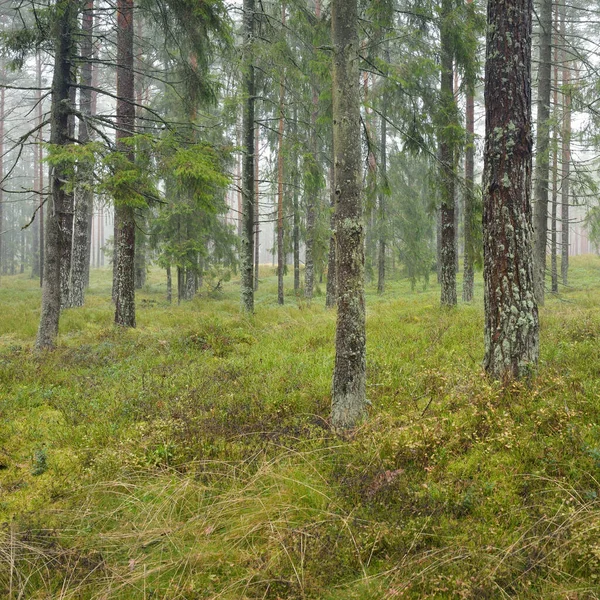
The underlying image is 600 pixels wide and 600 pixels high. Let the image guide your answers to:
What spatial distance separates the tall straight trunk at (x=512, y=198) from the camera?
5246mm

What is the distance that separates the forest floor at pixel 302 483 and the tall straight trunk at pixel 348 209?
417 millimetres

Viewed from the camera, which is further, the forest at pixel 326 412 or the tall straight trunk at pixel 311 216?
the tall straight trunk at pixel 311 216

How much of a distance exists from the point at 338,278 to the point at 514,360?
2442 millimetres

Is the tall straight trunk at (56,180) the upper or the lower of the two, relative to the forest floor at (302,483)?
upper

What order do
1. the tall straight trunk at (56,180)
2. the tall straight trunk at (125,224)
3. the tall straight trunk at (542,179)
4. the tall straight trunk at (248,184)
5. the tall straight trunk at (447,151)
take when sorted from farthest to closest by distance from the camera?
the tall straight trunk at (542,179) < the tall straight trunk at (248,184) < the tall straight trunk at (125,224) < the tall straight trunk at (447,151) < the tall straight trunk at (56,180)

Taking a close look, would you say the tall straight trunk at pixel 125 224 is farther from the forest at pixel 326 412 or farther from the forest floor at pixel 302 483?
the forest floor at pixel 302 483

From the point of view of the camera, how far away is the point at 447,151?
11312 millimetres

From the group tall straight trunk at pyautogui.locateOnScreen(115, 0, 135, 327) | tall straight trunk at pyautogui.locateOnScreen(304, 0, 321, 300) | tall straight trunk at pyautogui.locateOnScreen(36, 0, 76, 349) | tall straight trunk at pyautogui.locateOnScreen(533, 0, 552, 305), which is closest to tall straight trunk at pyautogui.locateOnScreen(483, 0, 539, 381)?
tall straight trunk at pyautogui.locateOnScreen(36, 0, 76, 349)

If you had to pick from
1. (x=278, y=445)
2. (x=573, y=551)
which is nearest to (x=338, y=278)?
(x=278, y=445)

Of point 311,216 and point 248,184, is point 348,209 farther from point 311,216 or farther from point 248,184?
point 311,216

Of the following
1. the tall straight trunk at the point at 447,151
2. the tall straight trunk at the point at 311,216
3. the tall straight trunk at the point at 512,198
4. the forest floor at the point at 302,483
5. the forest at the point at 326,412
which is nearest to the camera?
the forest floor at the point at 302,483

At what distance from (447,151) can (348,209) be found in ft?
25.7

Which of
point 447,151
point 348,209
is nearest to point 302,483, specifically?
point 348,209

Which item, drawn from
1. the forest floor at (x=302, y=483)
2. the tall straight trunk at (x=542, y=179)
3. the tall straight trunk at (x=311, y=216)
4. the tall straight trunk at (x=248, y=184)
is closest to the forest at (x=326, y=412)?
the forest floor at (x=302, y=483)
